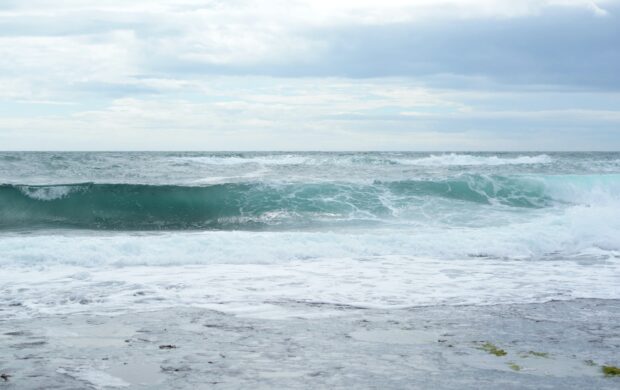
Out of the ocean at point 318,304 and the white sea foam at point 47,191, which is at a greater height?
the white sea foam at point 47,191

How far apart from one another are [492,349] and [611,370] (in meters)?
0.89

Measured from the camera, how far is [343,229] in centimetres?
1532

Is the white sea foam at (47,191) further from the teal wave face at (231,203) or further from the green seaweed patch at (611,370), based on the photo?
the green seaweed patch at (611,370)

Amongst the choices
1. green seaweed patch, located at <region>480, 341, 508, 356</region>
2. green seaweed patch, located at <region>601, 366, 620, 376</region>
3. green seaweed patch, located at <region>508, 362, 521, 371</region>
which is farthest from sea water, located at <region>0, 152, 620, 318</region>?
green seaweed patch, located at <region>601, 366, 620, 376</region>

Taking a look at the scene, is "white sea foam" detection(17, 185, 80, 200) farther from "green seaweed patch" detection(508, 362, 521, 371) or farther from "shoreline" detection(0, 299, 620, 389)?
"green seaweed patch" detection(508, 362, 521, 371)

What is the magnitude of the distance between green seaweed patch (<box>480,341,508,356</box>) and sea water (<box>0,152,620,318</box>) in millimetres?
1630

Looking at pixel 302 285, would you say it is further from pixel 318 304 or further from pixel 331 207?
pixel 331 207

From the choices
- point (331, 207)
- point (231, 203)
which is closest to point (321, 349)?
point (331, 207)

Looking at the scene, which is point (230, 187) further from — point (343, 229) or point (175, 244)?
point (175, 244)

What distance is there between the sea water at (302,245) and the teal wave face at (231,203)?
55 mm

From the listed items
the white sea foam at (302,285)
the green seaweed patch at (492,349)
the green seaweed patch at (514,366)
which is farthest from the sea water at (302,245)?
the green seaweed patch at (514,366)

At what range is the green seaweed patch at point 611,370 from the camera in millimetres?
4605

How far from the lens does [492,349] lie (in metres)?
5.23

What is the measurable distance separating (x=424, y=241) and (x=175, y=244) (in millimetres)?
4402
